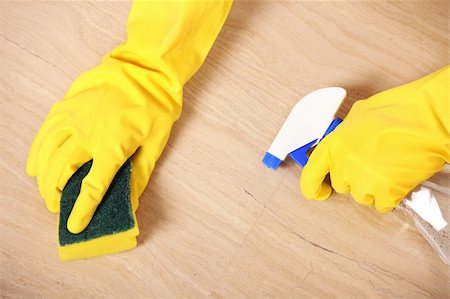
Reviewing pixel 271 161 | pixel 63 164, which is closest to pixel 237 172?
pixel 271 161

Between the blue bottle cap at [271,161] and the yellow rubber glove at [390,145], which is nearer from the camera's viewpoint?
the yellow rubber glove at [390,145]

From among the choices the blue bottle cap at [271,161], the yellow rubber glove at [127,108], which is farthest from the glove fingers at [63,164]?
the blue bottle cap at [271,161]

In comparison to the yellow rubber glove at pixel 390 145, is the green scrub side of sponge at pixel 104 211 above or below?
below

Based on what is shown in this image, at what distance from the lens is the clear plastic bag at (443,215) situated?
91 centimetres

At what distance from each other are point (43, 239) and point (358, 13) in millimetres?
653

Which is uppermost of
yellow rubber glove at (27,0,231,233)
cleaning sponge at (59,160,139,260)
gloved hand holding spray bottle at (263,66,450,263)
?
gloved hand holding spray bottle at (263,66,450,263)

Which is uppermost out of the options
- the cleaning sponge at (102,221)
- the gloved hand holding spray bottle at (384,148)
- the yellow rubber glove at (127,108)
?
the gloved hand holding spray bottle at (384,148)

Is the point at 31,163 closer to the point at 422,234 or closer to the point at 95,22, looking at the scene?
the point at 95,22

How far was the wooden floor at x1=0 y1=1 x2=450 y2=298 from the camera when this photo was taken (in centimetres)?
91

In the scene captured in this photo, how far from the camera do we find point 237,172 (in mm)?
962

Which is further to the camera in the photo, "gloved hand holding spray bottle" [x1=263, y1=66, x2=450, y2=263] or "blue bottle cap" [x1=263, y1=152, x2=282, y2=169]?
"blue bottle cap" [x1=263, y1=152, x2=282, y2=169]

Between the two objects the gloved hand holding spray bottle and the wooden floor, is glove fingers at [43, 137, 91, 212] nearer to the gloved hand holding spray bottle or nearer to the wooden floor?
the wooden floor

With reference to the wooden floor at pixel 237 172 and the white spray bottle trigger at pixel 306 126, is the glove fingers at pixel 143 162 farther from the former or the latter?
the white spray bottle trigger at pixel 306 126

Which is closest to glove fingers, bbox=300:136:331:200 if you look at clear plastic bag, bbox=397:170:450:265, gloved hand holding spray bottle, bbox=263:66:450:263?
gloved hand holding spray bottle, bbox=263:66:450:263
